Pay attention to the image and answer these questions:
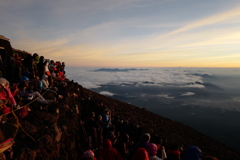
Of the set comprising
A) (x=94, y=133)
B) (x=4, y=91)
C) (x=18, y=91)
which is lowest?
(x=94, y=133)

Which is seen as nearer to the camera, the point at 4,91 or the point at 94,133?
the point at 4,91

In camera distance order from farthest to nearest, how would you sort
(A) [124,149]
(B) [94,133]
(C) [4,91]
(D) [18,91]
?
(B) [94,133] < (D) [18,91] < (A) [124,149] < (C) [4,91]

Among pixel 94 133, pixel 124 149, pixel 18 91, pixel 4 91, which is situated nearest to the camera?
pixel 4 91

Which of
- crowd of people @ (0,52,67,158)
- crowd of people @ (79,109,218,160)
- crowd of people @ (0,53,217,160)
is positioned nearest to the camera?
crowd of people @ (79,109,218,160)

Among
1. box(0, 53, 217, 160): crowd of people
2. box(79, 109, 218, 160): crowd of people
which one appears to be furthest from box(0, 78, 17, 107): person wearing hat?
box(79, 109, 218, 160): crowd of people

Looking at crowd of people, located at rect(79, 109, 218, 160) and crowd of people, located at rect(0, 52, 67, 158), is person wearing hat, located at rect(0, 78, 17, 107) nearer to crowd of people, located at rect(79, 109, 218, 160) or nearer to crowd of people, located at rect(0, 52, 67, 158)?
crowd of people, located at rect(0, 52, 67, 158)

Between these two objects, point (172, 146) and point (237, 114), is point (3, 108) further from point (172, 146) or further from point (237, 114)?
point (237, 114)

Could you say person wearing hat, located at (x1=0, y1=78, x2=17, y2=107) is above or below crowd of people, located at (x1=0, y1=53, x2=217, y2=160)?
above

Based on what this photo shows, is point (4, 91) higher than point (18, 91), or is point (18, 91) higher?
point (4, 91)

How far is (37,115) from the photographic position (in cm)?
667

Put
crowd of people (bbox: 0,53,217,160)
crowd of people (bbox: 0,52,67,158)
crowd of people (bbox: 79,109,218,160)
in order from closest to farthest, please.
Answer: crowd of people (bbox: 79,109,218,160) → crowd of people (bbox: 0,53,217,160) → crowd of people (bbox: 0,52,67,158)

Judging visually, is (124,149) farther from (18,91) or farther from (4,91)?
(18,91)

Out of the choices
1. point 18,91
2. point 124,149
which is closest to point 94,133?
point 124,149

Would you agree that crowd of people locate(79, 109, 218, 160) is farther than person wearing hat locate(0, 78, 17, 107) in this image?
No
